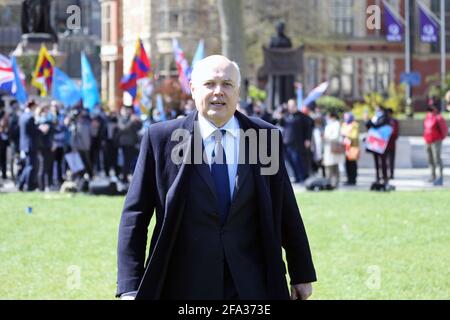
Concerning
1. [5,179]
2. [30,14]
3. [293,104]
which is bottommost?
[5,179]

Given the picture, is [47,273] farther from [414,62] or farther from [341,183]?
[414,62]

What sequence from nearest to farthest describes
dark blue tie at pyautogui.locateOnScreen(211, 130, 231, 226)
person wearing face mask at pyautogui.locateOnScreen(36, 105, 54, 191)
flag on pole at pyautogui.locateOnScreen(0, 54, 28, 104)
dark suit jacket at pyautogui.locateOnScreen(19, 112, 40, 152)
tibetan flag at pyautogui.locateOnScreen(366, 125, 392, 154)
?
dark blue tie at pyautogui.locateOnScreen(211, 130, 231, 226) < dark suit jacket at pyautogui.locateOnScreen(19, 112, 40, 152) < person wearing face mask at pyautogui.locateOnScreen(36, 105, 54, 191) < tibetan flag at pyautogui.locateOnScreen(366, 125, 392, 154) < flag on pole at pyautogui.locateOnScreen(0, 54, 28, 104)

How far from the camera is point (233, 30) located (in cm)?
2916

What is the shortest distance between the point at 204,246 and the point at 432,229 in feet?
31.9

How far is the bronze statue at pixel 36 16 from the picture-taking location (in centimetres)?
3559

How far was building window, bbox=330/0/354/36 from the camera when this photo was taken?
62281 mm

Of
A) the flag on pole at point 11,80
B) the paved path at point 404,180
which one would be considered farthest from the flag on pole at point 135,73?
the paved path at point 404,180

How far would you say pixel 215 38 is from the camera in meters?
52.9

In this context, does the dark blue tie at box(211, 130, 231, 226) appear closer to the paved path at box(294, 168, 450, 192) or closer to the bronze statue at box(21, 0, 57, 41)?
the paved path at box(294, 168, 450, 192)

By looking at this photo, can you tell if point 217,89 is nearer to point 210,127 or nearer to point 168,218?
point 210,127

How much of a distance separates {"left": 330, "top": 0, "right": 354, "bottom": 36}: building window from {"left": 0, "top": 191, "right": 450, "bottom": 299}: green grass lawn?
43.0 m

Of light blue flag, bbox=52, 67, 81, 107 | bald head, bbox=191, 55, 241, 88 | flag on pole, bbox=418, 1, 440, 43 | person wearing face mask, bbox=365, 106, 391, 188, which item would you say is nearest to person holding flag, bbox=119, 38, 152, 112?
light blue flag, bbox=52, 67, 81, 107

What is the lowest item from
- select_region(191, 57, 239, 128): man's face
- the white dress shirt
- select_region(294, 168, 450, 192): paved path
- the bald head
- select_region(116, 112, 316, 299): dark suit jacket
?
select_region(294, 168, 450, 192): paved path
